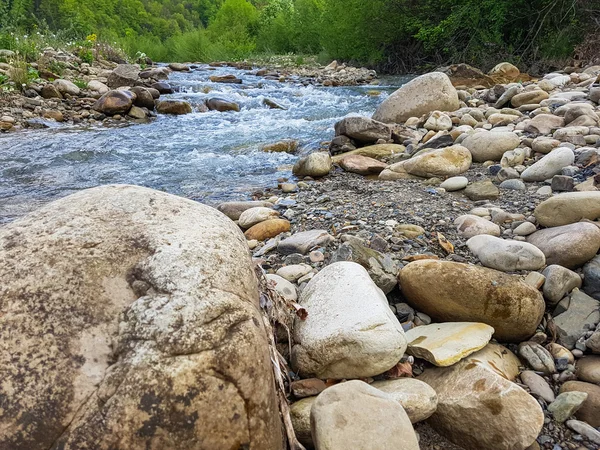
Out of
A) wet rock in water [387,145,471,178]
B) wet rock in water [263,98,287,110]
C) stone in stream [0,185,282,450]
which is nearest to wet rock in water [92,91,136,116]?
wet rock in water [263,98,287,110]

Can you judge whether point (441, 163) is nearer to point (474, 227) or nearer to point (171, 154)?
point (474, 227)

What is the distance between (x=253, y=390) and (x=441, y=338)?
1.07m

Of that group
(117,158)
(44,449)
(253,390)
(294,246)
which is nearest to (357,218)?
(294,246)

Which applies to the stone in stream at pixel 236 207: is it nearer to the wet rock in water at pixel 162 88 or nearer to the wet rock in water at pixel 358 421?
the wet rock in water at pixel 358 421

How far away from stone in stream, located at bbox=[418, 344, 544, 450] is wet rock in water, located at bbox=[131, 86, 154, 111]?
9.37 metres

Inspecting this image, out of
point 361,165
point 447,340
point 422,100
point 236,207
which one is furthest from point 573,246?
point 422,100

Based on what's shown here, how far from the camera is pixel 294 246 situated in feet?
9.83

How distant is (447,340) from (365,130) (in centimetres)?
453

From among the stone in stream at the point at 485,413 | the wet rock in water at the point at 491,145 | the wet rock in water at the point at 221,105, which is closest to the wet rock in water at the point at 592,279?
the stone in stream at the point at 485,413

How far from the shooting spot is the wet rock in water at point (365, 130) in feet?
20.0

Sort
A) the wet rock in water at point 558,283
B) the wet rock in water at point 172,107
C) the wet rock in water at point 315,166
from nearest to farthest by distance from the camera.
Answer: the wet rock in water at point 558,283
the wet rock in water at point 315,166
the wet rock in water at point 172,107

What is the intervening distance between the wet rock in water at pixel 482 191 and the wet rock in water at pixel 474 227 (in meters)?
0.69

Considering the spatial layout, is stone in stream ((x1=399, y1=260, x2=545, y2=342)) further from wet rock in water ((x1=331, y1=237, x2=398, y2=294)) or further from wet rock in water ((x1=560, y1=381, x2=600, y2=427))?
wet rock in water ((x1=560, y1=381, x2=600, y2=427))

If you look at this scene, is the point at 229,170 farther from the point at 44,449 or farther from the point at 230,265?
the point at 44,449
